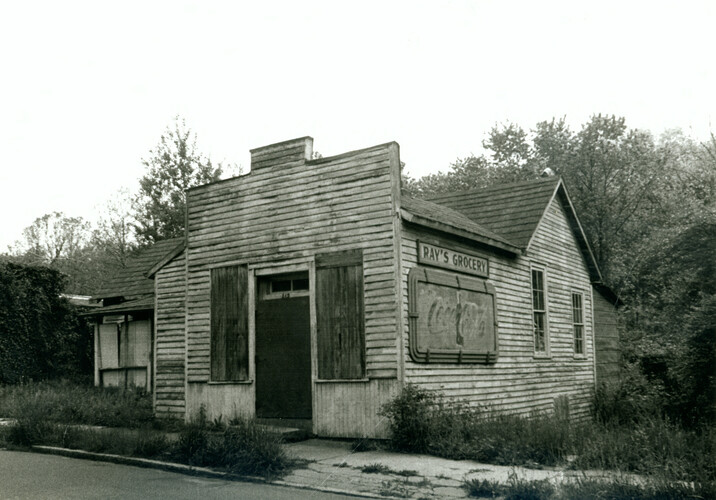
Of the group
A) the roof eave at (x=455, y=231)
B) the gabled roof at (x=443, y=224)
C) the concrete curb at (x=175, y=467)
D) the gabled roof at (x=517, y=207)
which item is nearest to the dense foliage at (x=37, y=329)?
the concrete curb at (x=175, y=467)

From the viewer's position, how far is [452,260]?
13523 mm

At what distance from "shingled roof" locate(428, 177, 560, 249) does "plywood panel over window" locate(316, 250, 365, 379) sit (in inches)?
217

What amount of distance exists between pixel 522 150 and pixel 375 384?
31.3 m

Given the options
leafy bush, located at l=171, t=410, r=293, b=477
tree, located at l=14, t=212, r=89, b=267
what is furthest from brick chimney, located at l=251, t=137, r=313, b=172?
tree, located at l=14, t=212, r=89, b=267

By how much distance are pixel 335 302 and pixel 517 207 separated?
25.1 feet

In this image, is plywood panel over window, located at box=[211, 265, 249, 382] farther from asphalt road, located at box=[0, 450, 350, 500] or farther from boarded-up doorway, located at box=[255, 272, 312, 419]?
asphalt road, located at box=[0, 450, 350, 500]

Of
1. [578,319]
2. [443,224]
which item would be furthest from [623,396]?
[443,224]

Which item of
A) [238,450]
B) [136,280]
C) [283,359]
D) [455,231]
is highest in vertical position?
[455,231]

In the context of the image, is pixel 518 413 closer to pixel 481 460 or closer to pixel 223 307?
pixel 481 460

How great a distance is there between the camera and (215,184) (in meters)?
14.4

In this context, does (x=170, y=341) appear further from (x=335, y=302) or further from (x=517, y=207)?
(x=517, y=207)

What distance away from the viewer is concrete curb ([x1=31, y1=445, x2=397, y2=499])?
338 inches

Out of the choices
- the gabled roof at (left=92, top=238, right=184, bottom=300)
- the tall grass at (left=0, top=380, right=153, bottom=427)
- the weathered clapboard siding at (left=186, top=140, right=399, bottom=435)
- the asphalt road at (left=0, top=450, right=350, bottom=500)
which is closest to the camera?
the asphalt road at (left=0, top=450, right=350, bottom=500)

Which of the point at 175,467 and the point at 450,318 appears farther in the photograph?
the point at 450,318
